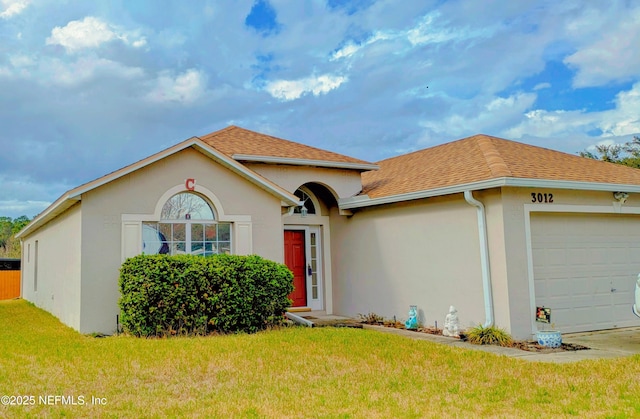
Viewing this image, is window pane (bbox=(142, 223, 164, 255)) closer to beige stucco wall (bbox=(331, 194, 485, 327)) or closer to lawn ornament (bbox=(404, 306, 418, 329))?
beige stucco wall (bbox=(331, 194, 485, 327))

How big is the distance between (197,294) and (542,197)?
6.98m

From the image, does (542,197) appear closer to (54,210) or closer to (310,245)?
(310,245)

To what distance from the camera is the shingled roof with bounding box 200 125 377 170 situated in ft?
43.2

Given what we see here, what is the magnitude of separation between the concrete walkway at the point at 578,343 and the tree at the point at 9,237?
40036mm

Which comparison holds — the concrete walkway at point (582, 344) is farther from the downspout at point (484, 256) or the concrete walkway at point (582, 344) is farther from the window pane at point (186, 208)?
the window pane at point (186, 208)

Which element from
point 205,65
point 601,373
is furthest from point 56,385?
point 205,65

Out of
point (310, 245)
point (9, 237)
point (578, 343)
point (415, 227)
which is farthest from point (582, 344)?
point (9, 237)

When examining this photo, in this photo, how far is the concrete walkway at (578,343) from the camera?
8.28 metres

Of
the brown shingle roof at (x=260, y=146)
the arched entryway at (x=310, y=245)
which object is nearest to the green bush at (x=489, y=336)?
the arched entryway at (x=310, y=245)

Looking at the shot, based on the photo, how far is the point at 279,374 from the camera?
23.0 feet

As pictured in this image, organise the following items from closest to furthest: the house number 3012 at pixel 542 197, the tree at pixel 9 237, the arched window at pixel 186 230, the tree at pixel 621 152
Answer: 1. the house number 3012 at pixel 542 197
2. the arched window at pixel 186 230
3. the tree at pixel 621 152
4. the tree at pixel 9 237

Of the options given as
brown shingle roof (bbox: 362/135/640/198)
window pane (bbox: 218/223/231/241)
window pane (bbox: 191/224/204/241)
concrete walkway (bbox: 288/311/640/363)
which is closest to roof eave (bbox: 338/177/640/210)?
brown shingle roof (bbox: 362/135/640/198)

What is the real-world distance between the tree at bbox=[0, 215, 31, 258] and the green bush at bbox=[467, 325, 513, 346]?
42.0 m

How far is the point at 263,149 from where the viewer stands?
13.8 m
